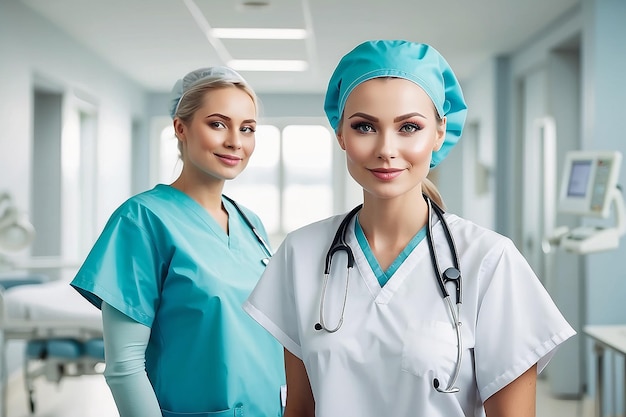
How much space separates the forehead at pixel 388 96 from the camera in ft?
3.17

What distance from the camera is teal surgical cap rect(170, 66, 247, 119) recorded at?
4.65 feet

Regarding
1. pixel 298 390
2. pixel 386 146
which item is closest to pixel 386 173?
pixel 386 146

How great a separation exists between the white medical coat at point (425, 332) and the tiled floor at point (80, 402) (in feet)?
9.19

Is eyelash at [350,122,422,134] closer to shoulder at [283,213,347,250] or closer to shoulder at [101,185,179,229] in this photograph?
shoulder at [283,213,347,250]

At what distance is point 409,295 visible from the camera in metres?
1.00

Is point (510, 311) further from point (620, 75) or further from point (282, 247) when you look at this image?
point (620, 75)

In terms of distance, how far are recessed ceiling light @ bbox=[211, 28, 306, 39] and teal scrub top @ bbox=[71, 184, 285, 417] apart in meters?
3.93

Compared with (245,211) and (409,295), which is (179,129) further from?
(409,295)

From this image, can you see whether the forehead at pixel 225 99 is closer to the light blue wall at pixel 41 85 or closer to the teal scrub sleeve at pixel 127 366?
the teal scrub sleeve at pixel 127 366

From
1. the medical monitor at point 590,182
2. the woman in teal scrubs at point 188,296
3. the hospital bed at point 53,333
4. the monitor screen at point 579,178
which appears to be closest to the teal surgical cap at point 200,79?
the woman in teal scrubs at point 188,296

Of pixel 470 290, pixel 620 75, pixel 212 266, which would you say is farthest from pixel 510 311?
pixel 620 75

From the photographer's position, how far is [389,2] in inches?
173

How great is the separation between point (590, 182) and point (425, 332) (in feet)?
7.56

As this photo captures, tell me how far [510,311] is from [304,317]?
0.28 metres
